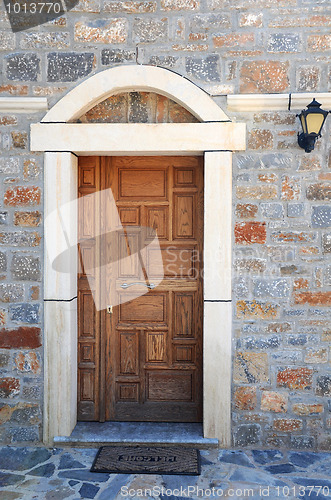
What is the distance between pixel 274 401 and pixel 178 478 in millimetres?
891

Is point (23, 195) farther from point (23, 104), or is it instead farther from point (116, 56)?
point (116, 56)

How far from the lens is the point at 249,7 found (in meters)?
2.95

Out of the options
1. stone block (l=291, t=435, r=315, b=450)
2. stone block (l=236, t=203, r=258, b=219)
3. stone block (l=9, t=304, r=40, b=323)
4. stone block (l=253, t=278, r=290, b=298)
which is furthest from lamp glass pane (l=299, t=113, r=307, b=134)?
stone block (l=9, t=304, r=40, b=323)

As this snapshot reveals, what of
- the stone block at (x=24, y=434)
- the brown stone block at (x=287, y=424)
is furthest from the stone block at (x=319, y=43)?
the stone block at (x=24, y=434)

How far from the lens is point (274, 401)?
3.02 metres

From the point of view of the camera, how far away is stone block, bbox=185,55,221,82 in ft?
9.77

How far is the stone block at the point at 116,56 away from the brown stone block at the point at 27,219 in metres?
1.24

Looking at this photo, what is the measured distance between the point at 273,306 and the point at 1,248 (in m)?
2.08

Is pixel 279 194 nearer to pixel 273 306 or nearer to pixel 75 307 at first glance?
pixel 273 306

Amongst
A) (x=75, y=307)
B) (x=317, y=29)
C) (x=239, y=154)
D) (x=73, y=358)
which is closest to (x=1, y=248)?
(x=75, y=307)

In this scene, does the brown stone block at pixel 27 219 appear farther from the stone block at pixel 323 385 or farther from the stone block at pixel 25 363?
the stone block at pixel 323 385

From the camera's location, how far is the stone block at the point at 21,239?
307 centimetres

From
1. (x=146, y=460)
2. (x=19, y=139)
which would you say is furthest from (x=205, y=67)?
(x=146, y=460)

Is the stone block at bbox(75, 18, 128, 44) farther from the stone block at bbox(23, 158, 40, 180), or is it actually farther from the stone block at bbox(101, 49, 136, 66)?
the stone block at bbox(23, 158, 40, 180)
